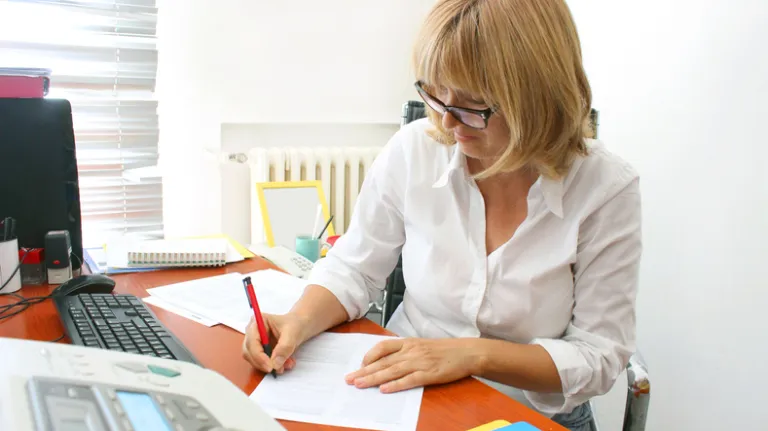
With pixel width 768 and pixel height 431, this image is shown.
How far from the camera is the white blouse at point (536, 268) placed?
3.36 ft

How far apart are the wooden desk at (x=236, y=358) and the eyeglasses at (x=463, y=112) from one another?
0.38 meters

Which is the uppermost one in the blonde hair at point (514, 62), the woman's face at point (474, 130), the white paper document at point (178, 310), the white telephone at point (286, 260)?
the blonde hair at point (514, 62)

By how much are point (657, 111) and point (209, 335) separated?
1.36 metres

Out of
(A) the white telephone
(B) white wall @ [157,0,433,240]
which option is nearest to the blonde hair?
(A) the white telephone

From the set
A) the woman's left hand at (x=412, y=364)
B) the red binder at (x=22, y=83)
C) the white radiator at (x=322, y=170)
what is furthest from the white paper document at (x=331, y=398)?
the white radiator at (x=322, y=170)

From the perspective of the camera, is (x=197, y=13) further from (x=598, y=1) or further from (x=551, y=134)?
(x=551, y=134)

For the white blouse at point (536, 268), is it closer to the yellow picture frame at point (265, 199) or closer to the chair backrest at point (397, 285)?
the chair backrest at point (397, 285)

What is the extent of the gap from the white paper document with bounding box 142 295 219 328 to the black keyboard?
0.05 meters

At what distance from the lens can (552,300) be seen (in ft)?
3.47

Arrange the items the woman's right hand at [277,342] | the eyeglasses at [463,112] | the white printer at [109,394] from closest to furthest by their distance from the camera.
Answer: the white printer at [109,394] → the woman's right hand at [277,342] → the eyeglasses at [463,112]

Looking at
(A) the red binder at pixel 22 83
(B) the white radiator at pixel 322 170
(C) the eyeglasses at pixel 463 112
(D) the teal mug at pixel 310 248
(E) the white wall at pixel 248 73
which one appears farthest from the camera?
(B) the white radiator at pixel 322 170

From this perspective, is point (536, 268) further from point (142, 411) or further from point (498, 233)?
point (142, 411)

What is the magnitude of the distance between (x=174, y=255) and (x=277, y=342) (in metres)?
0.57

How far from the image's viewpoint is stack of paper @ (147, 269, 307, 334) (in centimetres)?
110
